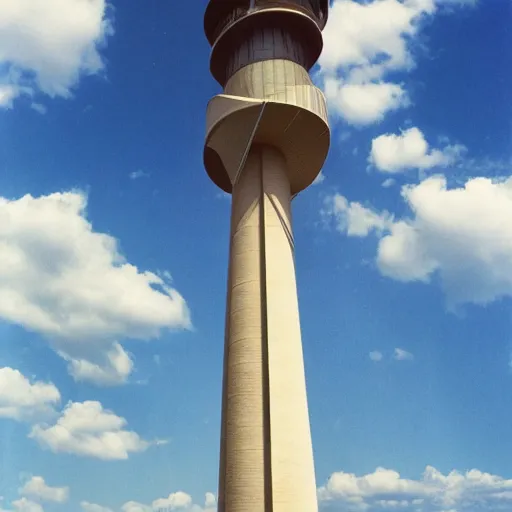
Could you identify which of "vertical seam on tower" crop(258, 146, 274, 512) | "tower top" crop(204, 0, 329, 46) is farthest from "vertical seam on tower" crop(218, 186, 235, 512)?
"tower top" crop(204, 0, 329, 46)

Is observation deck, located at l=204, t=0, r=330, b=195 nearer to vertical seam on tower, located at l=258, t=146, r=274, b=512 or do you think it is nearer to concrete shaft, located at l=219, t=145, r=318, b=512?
concrete shaft, located at l=219, t=145, r=318, b=512

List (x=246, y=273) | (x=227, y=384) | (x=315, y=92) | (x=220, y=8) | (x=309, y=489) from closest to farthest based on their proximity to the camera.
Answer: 1. (x=309, y=489)
2. (x=227, y=384)
3. (x=246, y=273)
4. (x=315, y=92)
5. (x=220, y=8)

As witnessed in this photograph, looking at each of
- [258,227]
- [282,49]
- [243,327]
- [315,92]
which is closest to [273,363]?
[243,327]

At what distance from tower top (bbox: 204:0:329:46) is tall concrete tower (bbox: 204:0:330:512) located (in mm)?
71

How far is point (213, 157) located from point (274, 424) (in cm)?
1560

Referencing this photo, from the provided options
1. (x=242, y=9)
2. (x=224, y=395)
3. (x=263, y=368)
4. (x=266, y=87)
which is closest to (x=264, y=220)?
(x=266, y=87)

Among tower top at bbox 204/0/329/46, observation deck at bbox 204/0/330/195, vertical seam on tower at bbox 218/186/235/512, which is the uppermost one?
tower top at bbox 204/0/329/46

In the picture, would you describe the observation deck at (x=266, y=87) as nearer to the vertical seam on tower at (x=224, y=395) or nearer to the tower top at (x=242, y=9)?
the tower top at (x=242, y=9)

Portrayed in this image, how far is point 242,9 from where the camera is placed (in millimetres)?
32000

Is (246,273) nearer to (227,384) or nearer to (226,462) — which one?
(227,384)

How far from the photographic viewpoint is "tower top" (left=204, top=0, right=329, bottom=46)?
31438 millimetres

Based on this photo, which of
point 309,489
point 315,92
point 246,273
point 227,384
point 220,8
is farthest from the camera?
point 220,8

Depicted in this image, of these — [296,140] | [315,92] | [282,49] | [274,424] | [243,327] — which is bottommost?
[274,424]

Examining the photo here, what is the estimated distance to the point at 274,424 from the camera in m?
23.1
